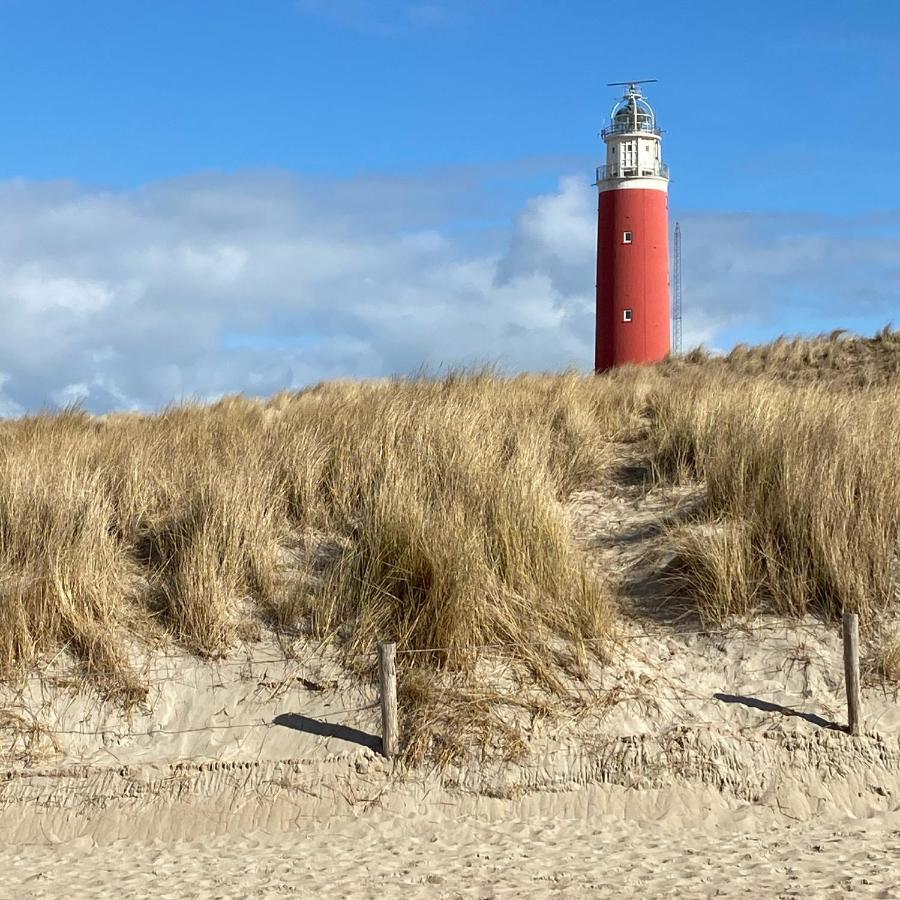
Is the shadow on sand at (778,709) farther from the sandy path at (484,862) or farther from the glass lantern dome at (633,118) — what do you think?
the glass lantern dome at (633,118)

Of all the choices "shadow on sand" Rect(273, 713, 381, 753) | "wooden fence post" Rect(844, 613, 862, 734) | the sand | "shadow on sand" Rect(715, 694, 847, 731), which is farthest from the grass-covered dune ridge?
the sand

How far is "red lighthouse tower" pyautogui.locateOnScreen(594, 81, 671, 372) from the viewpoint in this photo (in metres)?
25.5

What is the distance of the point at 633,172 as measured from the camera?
26500 mm

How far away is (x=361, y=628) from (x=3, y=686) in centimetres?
235

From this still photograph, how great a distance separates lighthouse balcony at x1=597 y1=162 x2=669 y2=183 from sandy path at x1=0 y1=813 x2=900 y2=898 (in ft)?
70.6

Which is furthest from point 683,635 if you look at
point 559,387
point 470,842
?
point 559,387

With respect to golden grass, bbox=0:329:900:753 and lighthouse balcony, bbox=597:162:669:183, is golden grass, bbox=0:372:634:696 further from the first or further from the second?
lighthouse balcony, bbox=597:162:669:183

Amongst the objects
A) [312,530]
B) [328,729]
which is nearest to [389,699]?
[328,729]

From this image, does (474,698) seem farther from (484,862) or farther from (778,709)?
(778,709)

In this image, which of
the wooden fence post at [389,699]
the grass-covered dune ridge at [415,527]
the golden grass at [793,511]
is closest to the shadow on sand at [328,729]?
the wooden fence post at [389,699]

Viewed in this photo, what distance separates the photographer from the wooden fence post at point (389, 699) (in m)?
6.99

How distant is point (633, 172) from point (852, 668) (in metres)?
20.9

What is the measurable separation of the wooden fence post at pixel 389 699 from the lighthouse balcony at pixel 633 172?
2124 cm

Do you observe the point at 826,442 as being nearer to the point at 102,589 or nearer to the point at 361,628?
the point at 361,628
